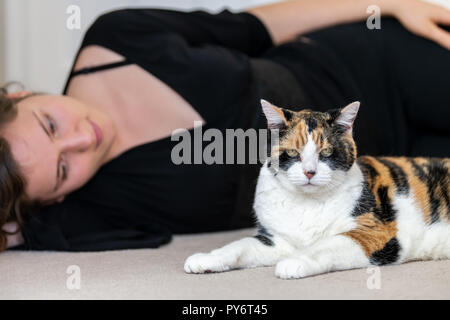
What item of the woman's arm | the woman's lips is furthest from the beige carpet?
the woman's arm

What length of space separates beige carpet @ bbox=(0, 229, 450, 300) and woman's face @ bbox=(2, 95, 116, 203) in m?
0.25

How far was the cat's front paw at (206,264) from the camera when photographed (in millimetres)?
969

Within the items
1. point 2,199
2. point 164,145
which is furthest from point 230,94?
point 2,199

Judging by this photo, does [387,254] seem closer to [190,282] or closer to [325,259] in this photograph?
[325,259]

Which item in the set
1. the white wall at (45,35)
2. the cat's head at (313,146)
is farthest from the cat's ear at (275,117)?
the white wall at (45,35)

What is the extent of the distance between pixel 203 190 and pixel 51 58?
1.50 m

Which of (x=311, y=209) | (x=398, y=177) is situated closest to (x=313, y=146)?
(x=311, y=209)

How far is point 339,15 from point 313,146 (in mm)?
866

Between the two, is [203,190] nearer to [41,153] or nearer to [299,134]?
[41,153]

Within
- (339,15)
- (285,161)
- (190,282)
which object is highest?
(339,15)

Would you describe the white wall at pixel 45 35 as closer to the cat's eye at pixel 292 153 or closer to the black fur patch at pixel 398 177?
the black fur patch at pixel 398 177

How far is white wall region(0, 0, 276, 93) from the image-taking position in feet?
8.16

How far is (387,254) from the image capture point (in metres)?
0.97

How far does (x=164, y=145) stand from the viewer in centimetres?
146
